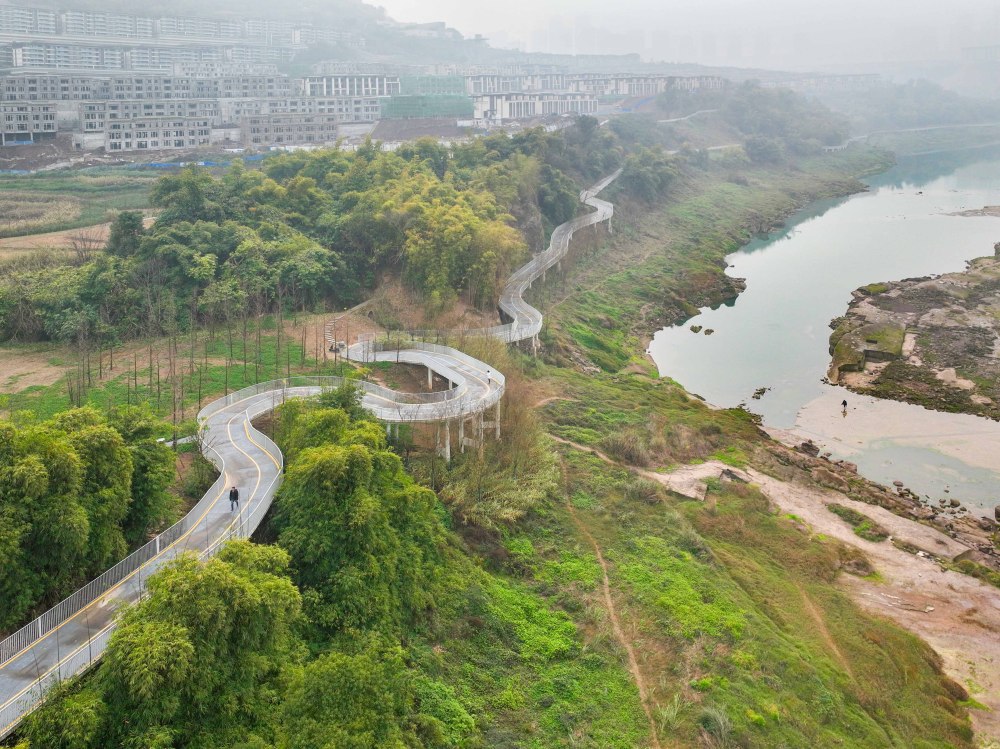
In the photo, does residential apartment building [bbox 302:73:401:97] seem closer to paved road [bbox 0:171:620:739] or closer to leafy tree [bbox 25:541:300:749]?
paved road [bbox 0:171:620:739]

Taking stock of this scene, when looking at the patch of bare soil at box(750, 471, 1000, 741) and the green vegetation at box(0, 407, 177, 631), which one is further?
the patch of bare soil at box(750, 471, 1000, 741)

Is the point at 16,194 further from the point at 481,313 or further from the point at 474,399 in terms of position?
the point at 474,399

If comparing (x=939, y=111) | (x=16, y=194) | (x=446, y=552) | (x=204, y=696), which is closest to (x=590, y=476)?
(x=446, y=552)

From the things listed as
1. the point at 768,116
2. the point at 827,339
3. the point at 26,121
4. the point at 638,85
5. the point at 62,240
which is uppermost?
the point at 638,85

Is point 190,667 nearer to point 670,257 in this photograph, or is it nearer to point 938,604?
point 938,604

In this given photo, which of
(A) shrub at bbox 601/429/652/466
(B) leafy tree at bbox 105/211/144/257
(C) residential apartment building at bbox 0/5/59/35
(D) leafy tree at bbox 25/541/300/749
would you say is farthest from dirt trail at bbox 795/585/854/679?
(C) residential apartment building at bbox 0/5/59/35

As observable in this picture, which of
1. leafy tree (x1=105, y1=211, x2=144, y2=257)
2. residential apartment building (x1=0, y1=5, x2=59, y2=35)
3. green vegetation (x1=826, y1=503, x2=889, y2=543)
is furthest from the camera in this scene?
residential apartment building (x1=0, y1=5, x2=59, y2=35)

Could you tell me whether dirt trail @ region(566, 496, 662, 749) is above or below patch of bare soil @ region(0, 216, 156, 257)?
below

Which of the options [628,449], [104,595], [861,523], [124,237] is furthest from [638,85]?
[104,595]
